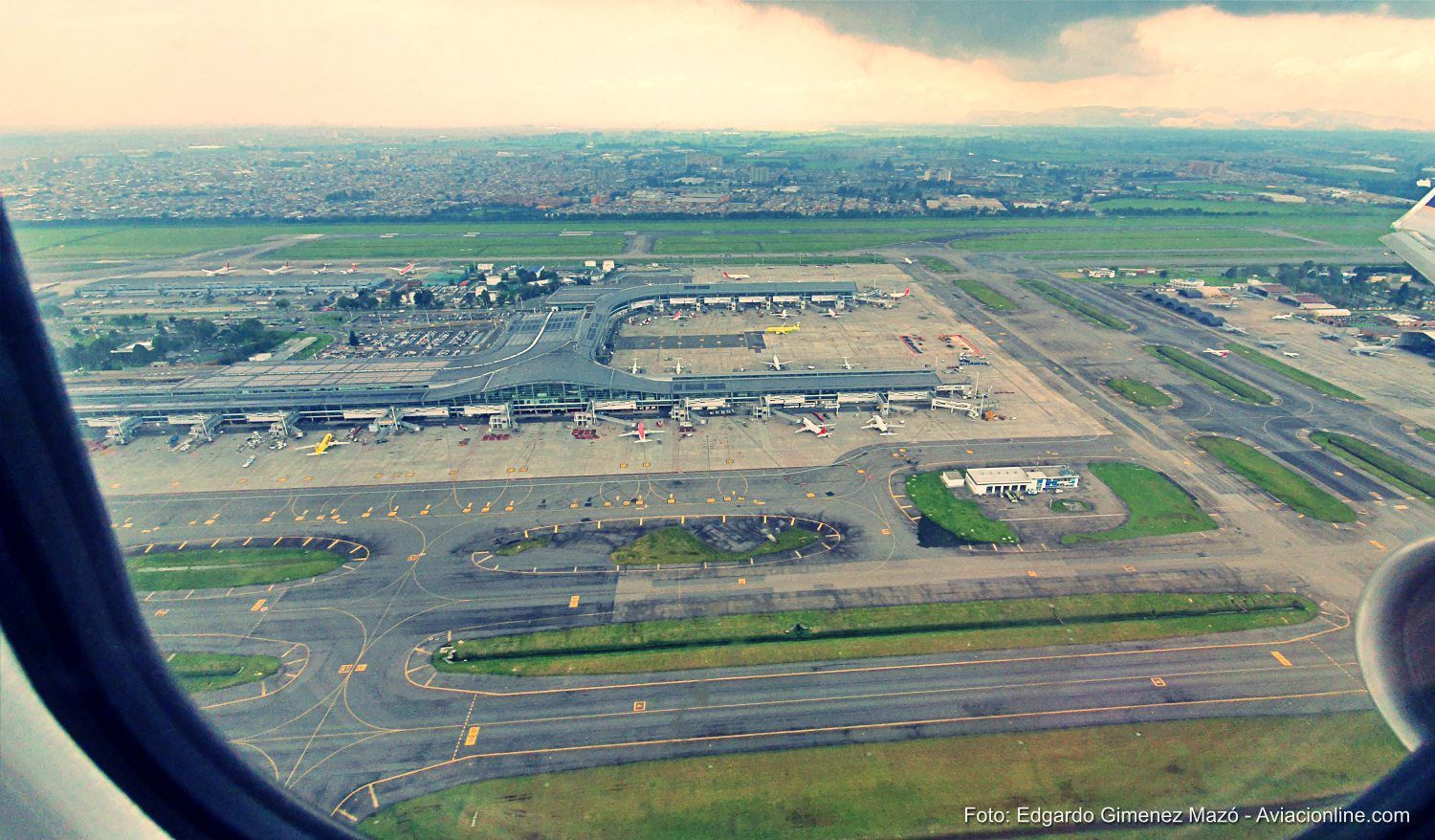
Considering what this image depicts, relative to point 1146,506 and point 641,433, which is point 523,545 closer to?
point 641,433

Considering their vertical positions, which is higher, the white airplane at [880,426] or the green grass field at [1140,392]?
the green grass field at [1140,392]

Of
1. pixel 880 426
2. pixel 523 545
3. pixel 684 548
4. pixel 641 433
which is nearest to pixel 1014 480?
pixel 880 426

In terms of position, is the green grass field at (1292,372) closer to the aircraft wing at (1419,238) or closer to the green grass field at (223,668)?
the aircraft wing at (1419,238)

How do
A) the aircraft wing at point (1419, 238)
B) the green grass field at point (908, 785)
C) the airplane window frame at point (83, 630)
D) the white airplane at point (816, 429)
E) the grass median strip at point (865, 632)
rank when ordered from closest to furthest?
1. the airplane window frame at point (83, 630)
2. the green grass field at point (908, 785)
3. the aircraft wing at point (1419, 238)
4. the grass median strip at point (865, 632)
5. the white airplane at point (816, 429)

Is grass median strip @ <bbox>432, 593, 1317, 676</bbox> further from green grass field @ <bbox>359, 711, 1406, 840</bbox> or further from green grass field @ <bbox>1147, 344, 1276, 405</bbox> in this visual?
green grass field @ <bbox>1147, 344, 1276, 405</bbox>

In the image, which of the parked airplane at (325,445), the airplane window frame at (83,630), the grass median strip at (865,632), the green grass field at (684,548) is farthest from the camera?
the parked airplane at (325,445)

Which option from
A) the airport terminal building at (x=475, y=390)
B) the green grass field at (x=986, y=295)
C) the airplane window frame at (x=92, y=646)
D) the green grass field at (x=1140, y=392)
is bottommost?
the green grass field at (x=1140, y=392)

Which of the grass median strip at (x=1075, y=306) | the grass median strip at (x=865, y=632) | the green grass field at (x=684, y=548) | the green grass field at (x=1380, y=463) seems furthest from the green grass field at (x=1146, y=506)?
the grass median strip at (x=1075, y=306)
